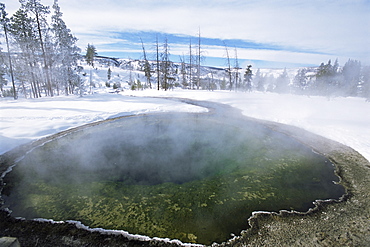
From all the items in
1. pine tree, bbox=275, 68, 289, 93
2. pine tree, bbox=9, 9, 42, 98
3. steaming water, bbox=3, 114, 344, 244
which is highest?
pine tree, bbox=9, 9, 42, 98

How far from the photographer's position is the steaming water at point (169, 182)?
12.3 ft

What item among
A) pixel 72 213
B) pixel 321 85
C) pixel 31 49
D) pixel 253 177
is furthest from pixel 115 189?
pixel 321 85

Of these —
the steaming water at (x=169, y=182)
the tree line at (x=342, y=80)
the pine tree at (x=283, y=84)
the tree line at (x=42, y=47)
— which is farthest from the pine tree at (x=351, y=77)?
the tree line at (x=42, y=47)

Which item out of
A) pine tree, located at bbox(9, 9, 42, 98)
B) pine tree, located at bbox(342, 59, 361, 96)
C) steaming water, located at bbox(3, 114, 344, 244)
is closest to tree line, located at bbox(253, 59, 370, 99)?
pine tree, located at bbox(342, 59, 361, 96)

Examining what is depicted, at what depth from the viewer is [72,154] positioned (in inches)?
270

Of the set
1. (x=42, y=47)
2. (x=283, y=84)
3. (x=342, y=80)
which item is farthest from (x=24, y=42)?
(x=283, y=84)

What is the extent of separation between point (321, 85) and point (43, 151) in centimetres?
4184

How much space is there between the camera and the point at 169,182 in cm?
513

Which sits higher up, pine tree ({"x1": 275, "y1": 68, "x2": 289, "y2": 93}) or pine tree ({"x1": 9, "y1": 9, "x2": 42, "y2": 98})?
pine tree ({"x1": 9, "y1": 9, "x2": 42, "y2": 98})

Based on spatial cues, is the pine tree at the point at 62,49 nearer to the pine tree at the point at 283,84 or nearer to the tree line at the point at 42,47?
the tree line at the point at 42,47

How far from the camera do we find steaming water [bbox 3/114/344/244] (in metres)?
3.75

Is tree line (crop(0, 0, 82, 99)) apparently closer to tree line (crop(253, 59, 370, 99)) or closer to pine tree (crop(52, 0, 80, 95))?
pine tree (crop(52, 0, 80, 95))

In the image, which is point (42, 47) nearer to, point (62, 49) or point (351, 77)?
point (62, 49)

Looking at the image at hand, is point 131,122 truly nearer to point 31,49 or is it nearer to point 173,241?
point 173,241
